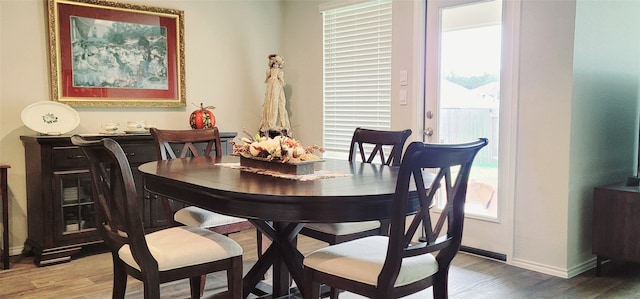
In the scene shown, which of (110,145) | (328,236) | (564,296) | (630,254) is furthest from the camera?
(630,254)

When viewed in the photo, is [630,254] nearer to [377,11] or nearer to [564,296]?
[564,296]

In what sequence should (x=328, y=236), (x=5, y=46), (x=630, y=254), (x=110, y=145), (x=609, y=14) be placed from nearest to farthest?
(x=110, y=145)
(x=328, y=236)
(x=630, y=254)
(x=609, y=14)
(x=5, y=46)

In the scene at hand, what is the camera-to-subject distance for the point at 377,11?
4430 mm

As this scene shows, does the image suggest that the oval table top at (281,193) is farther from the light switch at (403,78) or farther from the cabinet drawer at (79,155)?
the light switch at (403,78)

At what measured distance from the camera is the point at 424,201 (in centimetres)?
186

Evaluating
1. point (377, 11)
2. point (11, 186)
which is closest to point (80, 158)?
point (11, 186)

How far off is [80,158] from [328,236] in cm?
209

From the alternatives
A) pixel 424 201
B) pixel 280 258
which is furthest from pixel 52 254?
pixel 424 201

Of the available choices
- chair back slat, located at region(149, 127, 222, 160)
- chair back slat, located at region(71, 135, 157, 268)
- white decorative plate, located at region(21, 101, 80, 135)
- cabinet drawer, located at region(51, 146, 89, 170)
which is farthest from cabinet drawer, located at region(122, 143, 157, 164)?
chair back slat, located at region(71, 135, 157, 268)

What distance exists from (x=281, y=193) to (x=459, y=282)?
6.01ft

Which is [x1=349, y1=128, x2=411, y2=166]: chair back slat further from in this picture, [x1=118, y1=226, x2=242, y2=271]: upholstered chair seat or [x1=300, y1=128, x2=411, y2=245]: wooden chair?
[x1=118, y1=226, x2=242, y2=271]: upholstered chair seat

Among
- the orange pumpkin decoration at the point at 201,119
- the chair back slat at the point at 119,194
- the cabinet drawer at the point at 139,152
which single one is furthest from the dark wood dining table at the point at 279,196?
the orange pumpkin decoration at the point at 201,119

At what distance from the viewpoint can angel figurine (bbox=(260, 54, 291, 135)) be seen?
15.8ft

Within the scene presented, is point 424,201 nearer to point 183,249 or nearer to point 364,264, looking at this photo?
point 364,264
